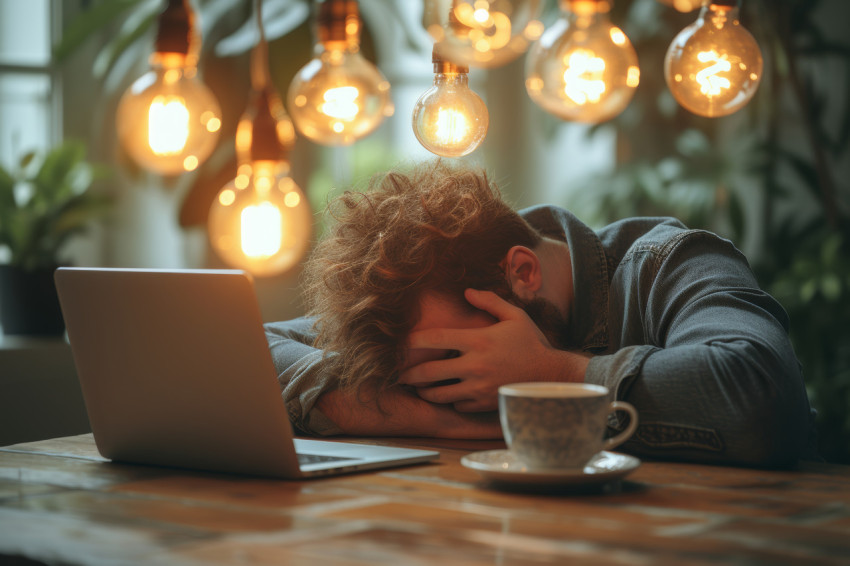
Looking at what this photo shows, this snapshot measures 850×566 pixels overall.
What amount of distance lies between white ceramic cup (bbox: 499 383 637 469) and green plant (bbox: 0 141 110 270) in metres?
2.26

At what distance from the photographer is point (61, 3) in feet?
11.4

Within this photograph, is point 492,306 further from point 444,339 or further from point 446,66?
point 446,66

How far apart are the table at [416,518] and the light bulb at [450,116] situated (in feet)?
1.25

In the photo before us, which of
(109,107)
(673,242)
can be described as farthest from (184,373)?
(109,107)

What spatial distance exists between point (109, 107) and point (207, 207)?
72 cm

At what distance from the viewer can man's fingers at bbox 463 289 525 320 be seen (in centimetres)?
130

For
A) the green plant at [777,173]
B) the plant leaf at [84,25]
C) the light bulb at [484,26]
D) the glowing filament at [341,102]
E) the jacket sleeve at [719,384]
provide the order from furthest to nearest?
1. the plant leaf at [84,25]
2. the green plant at [777,173]
3. the glowing filament at [341,102]
4. the jacket sleeve at [719,384]
5. the light bulb at [484,26]

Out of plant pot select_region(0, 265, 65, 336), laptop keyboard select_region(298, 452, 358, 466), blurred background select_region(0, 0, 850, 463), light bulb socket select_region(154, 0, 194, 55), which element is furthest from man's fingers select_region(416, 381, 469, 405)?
plant pot select_region(0, 265, 65, 336)

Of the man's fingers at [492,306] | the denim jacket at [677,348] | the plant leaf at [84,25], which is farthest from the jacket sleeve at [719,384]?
the plant leaf at [84,25]

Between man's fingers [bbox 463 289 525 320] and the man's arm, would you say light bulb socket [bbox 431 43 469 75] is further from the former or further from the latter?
the man's arm

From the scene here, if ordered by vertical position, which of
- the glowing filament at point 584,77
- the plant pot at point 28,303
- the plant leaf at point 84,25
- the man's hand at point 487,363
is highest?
the plant leaf at point 84,25

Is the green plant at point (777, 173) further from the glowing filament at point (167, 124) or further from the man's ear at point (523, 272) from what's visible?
the glowing filament at point (167, 124)

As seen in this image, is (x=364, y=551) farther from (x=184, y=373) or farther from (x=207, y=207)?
(x=207, y=207)

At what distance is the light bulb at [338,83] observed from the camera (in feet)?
4.24
